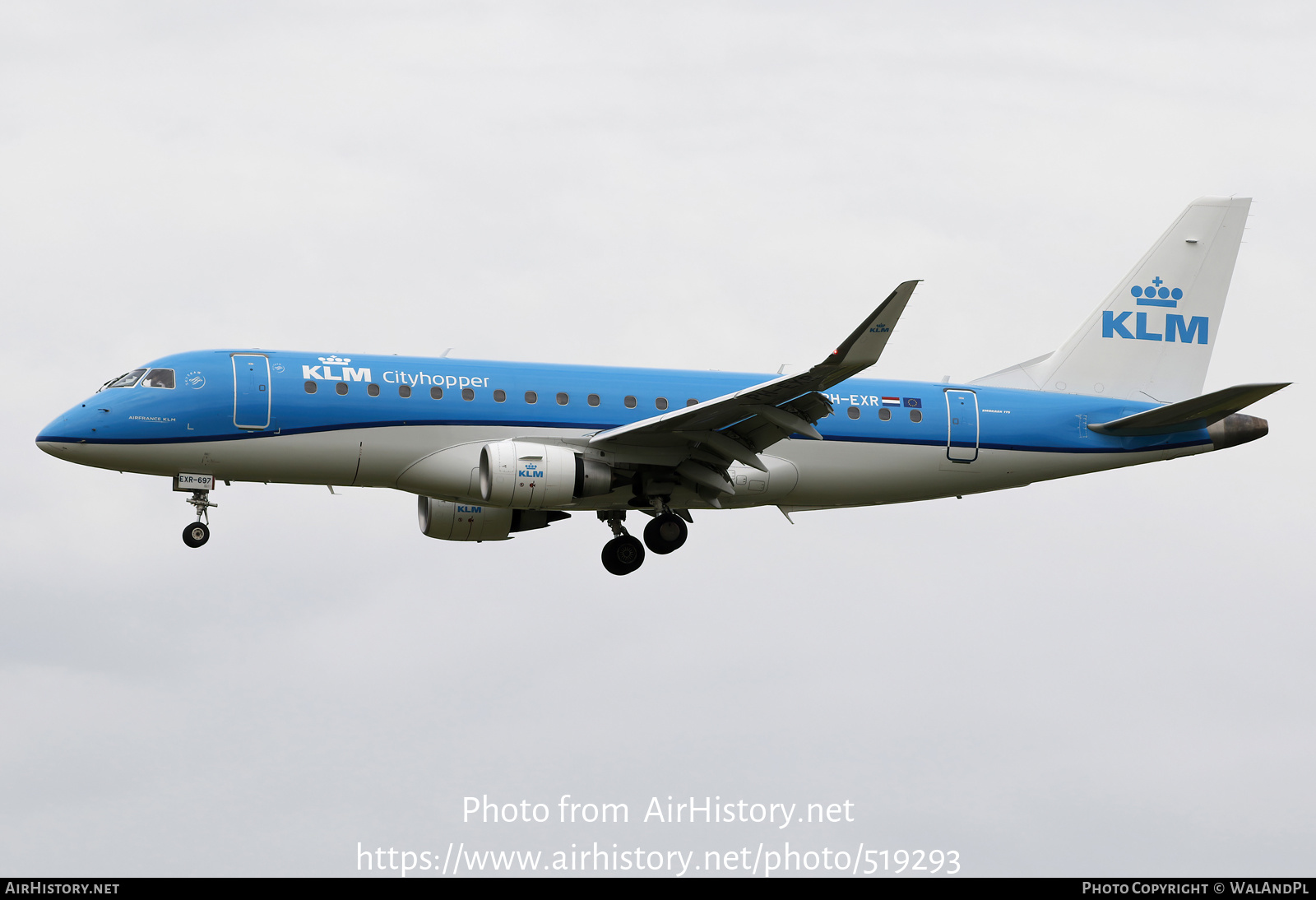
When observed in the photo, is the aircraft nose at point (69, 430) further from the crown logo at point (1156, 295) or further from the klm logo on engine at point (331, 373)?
the crown logo at point (1156, 295)

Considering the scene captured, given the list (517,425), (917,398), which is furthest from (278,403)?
(917,398)

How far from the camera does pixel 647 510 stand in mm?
37000

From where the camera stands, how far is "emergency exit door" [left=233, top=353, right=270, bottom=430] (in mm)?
34000

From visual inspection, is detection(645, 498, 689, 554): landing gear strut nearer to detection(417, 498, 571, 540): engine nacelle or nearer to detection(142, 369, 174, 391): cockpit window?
detection(417, 498, 571, 540): engine nacelle

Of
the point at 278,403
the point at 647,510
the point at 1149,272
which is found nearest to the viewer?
the point at 278,403

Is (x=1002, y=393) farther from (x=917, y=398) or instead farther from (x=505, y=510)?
(x=505, y=510)

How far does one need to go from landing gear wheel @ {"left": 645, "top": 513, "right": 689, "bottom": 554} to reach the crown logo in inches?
548

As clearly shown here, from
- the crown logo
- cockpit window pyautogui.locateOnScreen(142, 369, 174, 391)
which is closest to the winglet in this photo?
cockpit window pyautogui.locateOnScreen(142, 369, 174, 391)

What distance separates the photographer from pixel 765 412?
33594 mm

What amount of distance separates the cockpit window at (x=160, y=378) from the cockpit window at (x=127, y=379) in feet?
0.64

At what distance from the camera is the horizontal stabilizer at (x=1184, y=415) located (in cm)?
3672

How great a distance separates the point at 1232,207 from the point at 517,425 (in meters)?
20.5

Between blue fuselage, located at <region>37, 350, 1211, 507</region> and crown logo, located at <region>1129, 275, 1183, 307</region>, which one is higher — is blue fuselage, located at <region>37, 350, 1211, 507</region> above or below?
below

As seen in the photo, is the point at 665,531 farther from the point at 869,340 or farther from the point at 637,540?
the point at 869,340
